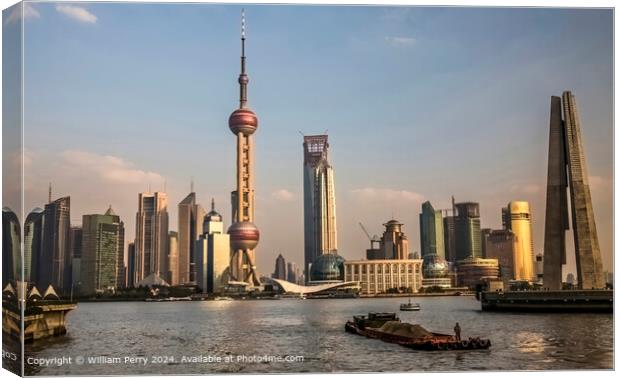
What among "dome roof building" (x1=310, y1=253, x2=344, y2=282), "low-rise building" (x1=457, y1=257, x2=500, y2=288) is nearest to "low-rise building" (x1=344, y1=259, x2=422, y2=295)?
"dome roof building" (x1=310, y1=253, x2=344, y2=282)

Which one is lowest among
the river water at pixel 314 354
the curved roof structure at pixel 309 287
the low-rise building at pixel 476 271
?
the river water at pixel 314 354

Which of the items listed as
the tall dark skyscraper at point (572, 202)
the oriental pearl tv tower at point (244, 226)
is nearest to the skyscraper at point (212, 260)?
the oriental pearl tv tower at point (244, 226)

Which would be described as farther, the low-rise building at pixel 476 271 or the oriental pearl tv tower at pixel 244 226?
the low-rise building at pixel 476 271

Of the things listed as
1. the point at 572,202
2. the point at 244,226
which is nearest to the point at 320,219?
the point at 244,226

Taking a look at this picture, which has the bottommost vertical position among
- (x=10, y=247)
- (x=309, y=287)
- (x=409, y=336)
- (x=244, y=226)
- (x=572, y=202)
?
(x=409, y=336)

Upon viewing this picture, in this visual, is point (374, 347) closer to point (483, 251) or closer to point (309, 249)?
point (483, 251)

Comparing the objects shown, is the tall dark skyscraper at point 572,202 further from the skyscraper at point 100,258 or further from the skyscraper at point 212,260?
the skyscraper at point 212,260

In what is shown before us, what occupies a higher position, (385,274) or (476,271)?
(476,271)

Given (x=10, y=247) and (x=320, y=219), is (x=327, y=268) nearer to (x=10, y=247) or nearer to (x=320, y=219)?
(x=320, y=219)
